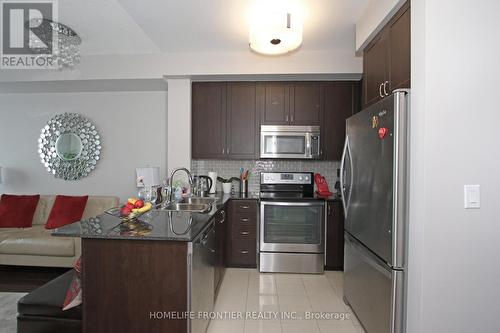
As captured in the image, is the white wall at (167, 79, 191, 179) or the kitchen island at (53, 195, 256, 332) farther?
the white wall at (167, 79, 191, 179)

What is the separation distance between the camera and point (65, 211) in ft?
11.5

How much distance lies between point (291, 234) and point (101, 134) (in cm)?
317

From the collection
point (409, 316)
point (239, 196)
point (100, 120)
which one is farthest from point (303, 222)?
point (100, 120)

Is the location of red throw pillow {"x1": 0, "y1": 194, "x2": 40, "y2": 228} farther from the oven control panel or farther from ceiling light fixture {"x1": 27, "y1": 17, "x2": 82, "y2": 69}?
the oven control panel

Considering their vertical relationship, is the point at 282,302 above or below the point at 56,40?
below

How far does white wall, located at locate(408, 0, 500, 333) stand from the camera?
140cm

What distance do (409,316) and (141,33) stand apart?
11.1ft

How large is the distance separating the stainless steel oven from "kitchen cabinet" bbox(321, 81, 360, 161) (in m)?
0.77

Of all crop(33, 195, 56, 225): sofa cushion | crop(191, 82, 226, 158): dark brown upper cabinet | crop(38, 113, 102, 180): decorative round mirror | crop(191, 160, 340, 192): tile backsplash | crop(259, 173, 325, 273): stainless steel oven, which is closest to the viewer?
crop(259, 173, 325, 273): stainless steel oven

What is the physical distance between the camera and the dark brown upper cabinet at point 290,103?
3479mm

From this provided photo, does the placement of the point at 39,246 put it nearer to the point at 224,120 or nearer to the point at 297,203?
the point at 224,120

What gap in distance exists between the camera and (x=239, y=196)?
3.43m

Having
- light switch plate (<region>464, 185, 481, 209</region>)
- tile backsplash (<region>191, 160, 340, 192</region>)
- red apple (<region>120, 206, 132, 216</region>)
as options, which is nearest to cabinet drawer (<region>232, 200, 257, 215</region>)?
tile backsplash (<region>191, 160, 340, 192</region>)
